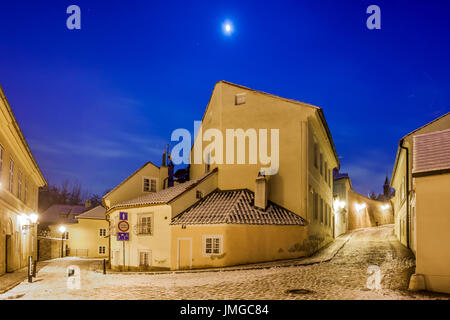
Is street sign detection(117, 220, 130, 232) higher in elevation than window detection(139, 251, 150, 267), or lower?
higher

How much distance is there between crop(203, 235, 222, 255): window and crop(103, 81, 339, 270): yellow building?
2.0 inches

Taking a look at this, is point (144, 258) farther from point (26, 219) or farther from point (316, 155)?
point (316, 155)

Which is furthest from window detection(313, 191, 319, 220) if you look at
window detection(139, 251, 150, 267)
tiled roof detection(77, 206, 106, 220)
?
tiled roof detection(77, 206, 106, 220)

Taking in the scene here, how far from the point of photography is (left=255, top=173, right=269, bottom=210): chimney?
2233 centimetres

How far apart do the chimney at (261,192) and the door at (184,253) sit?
4433mm

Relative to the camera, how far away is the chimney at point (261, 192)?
2233 cm

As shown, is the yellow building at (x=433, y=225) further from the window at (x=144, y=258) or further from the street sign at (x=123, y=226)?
the window at (x=144, y=258)

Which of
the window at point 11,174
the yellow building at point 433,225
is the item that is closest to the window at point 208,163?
the window at point 11,174

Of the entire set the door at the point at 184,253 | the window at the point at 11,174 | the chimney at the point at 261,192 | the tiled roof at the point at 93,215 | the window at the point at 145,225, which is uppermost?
the window at the point at 11,174

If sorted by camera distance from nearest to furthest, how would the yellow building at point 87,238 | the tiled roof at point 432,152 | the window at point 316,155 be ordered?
the tiled roof at point 432,152 < the window at point 316,155 < the yellow building at point 87,238

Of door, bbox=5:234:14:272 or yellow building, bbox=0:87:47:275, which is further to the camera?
door, bbox=5:234:14:272

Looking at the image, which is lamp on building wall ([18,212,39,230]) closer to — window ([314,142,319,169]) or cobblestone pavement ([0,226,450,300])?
cobblestone pavement ([0,226,450,300])

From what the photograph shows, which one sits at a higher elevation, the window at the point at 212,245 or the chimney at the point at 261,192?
the chimney at the point at 261,192

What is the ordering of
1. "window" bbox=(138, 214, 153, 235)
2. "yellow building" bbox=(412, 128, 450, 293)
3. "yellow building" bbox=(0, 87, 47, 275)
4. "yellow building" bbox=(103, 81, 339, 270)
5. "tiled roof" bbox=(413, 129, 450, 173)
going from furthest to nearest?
1. "window" bbox=(138, 214, 153, 235)
2. "yellow building" bbox=(103, 81, 339, 270)
3. "yellow building" bbox=(0, 87, 47, 275)
4. "tiled roof" bbox=(413, 129, 450, 173)
5. "yellow building" bbox=(412, 128, 450, 293)
